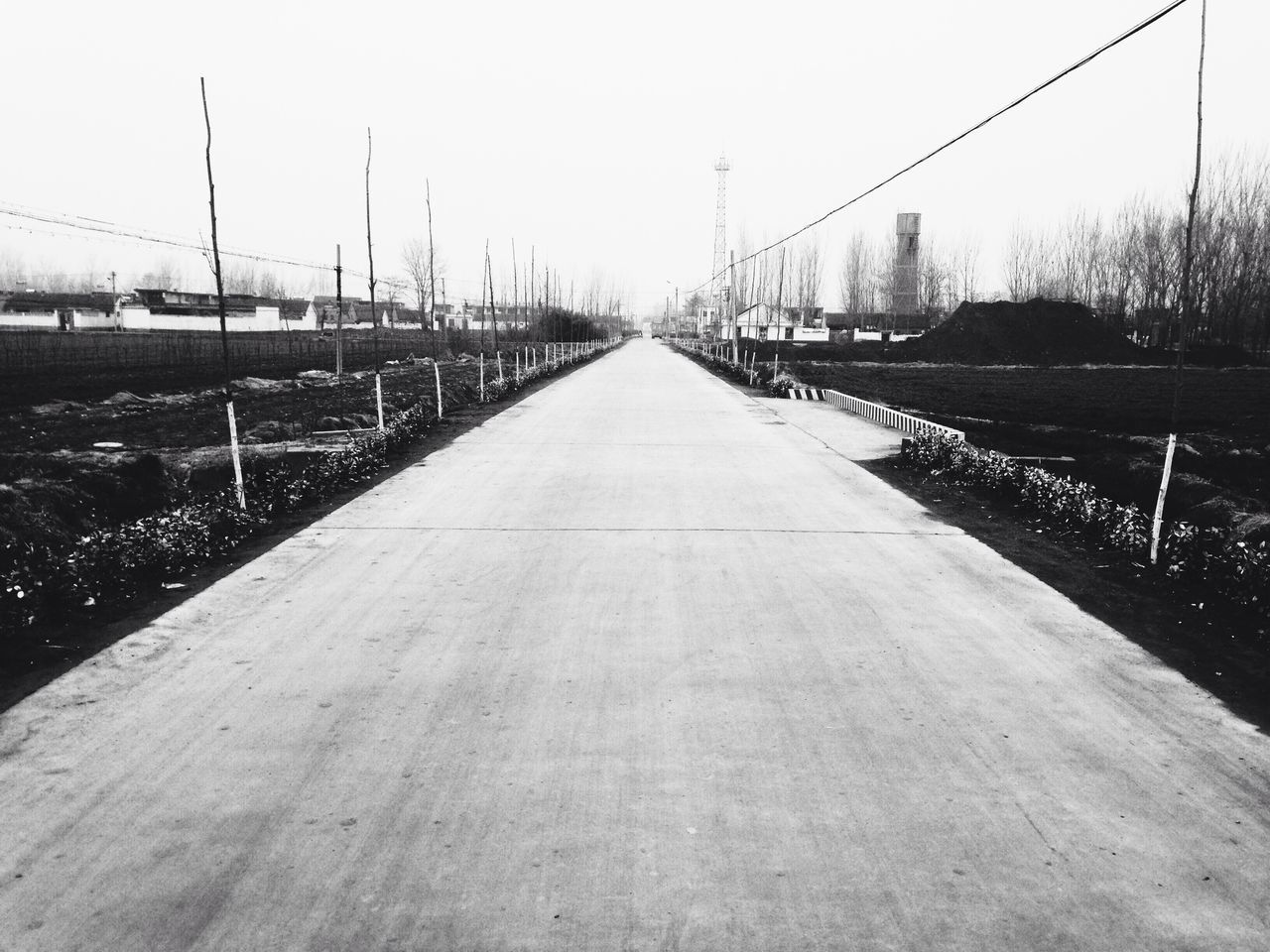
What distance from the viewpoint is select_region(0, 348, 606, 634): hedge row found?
5809 millimetres

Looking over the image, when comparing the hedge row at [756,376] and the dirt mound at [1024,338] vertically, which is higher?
the dirt mound at [1024,338]

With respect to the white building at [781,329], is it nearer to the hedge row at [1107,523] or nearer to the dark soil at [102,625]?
the hedge row at [1107,523]

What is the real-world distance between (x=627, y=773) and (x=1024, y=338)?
65.7 m

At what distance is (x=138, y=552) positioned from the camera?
683cm

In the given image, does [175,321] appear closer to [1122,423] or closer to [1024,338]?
[1024,338]

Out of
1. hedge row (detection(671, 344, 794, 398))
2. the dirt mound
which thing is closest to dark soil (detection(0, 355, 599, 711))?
hedge row (detection(671, 344, 794, 398))

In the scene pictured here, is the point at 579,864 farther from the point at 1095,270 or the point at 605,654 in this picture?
the point at 1095,270

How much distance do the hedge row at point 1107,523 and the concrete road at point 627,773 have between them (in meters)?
1.26

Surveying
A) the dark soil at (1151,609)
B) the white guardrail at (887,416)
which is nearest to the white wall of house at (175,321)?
the white guardrail at (887,416)

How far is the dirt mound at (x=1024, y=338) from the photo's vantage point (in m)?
59.9

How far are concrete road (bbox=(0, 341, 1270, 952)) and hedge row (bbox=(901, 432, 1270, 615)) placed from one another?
1.26 meters

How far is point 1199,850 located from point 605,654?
311 centimetres

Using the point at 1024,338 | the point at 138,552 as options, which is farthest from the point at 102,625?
the point at 1024,338

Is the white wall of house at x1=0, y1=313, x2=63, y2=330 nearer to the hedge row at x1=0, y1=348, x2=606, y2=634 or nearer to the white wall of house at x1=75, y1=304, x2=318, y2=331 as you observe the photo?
the white wall of house at x1=75, y1=304, x2=318, y2=331
